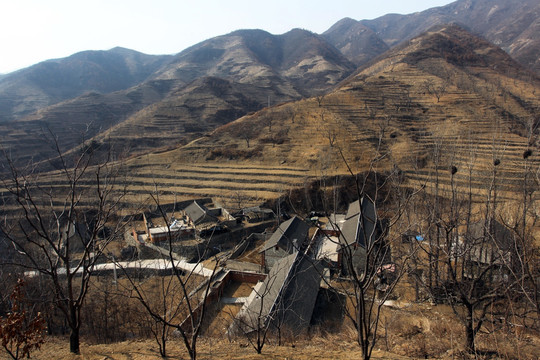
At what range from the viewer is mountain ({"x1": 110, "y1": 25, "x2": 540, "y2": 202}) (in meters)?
37.8

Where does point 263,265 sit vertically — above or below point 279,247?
below

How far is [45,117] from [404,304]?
93.6m

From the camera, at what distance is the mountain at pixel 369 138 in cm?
3784

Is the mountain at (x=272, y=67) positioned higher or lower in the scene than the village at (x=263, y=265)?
higher

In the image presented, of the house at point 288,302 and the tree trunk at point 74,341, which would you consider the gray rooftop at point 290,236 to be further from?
the tree trunk at point 74,341

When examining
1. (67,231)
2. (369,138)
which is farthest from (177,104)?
(67,231)

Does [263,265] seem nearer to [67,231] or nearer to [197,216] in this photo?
[197,216]

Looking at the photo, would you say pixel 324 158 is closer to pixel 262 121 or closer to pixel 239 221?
pixel 239 221

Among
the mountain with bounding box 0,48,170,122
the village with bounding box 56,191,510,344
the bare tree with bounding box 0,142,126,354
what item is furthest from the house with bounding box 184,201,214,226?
the mountain with bounding box 0,48,170,122

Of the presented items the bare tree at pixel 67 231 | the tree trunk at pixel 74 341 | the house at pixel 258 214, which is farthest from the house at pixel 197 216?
the tree trunk at pixel 74 341

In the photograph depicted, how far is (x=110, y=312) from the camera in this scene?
50.0 ft

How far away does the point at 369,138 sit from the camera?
1873 inches

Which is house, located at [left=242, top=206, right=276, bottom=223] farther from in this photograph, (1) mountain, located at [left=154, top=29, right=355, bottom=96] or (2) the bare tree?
→ (1) mountain, located at [left=154, top=29, right=355, bottom=96]

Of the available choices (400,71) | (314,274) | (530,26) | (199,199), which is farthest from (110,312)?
(530,26)
